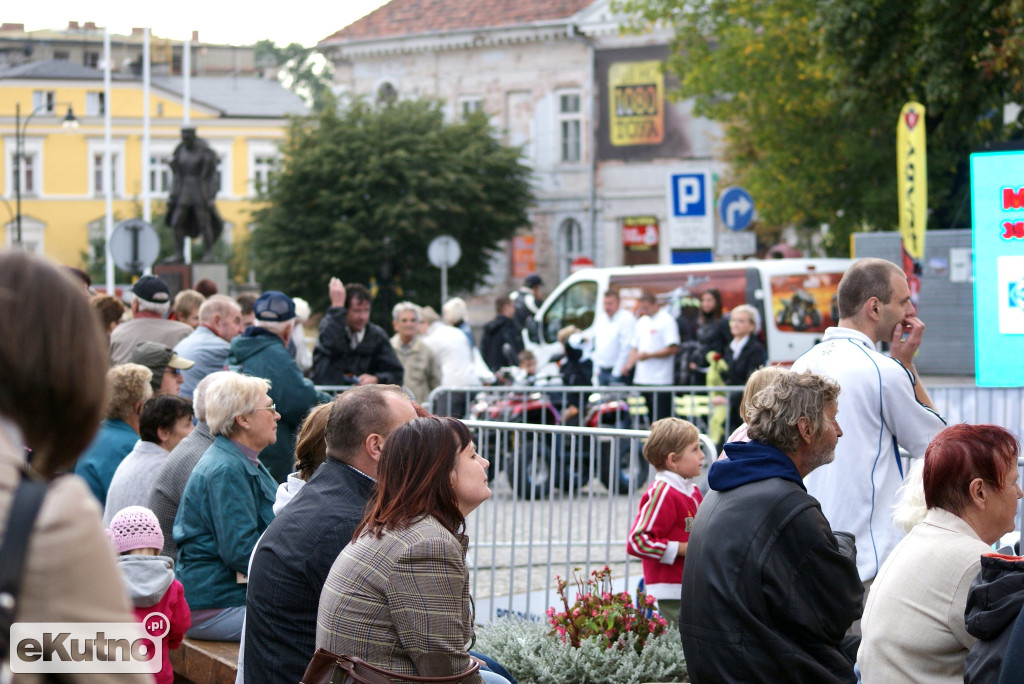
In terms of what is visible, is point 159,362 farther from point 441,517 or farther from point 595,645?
point 441,517

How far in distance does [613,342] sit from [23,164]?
61438mm

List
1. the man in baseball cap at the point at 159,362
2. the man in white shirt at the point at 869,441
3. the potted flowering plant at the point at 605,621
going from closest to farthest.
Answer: the man in white shirt at the point at 869,441, the potted flowering plant at the point at 605,621, the man in baseball cap at the point at 159,362

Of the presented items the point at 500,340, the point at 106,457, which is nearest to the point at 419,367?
the point at 500,340

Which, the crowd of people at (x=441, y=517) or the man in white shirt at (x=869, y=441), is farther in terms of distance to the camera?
the man in white shirt at (x=869, y=441)

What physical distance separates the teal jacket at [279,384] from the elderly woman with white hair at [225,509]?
2.08 m

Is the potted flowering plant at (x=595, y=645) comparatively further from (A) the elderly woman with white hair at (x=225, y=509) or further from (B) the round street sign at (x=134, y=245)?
(B) the round street sign at (x=134, y=245)

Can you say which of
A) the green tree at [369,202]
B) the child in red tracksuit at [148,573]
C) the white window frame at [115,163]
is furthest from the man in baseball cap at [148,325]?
the white window frame at [115,163]

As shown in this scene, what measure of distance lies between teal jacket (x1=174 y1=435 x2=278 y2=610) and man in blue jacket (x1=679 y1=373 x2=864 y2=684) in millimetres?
2380

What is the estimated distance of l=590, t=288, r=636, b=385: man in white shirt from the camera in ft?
49.9

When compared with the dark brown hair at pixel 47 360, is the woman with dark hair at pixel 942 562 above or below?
below

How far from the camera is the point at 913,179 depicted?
13.3 m

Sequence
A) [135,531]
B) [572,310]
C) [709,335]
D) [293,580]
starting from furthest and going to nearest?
[572,310] < [709,335] < [135,531] < [293,580]

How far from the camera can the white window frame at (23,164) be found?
69125mm
